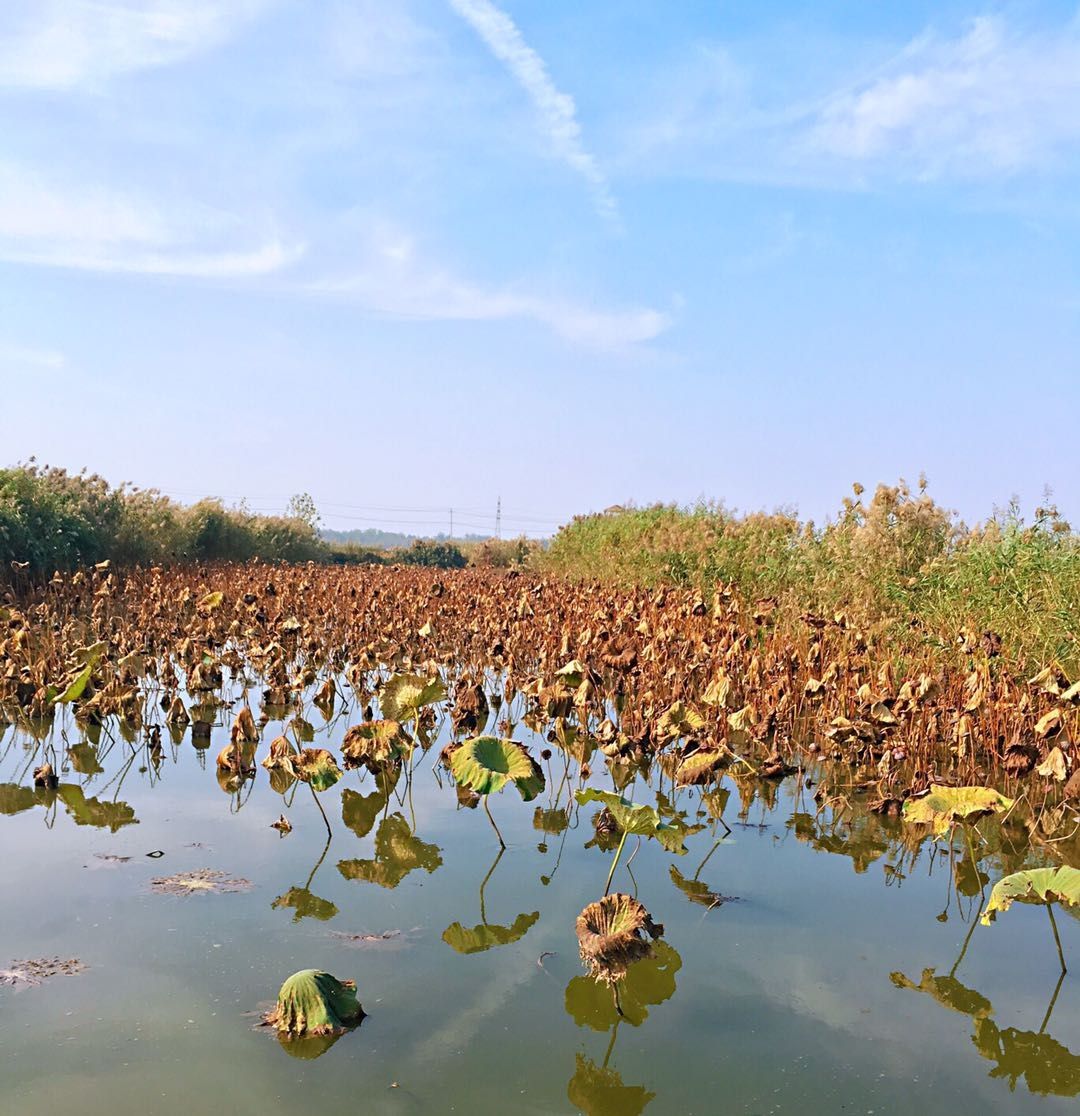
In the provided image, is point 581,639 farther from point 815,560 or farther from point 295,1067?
point 295,1067

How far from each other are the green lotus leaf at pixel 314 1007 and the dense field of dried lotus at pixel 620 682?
2.42 meters

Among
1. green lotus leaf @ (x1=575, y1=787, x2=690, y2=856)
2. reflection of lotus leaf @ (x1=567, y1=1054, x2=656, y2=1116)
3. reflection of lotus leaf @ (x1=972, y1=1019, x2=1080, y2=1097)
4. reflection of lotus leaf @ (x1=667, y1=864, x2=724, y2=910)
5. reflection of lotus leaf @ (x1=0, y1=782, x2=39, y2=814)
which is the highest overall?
green lotus leaf @ (x1=575, y1=787, x2=690, y2=856)

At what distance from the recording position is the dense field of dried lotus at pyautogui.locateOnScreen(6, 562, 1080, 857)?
6.07 m

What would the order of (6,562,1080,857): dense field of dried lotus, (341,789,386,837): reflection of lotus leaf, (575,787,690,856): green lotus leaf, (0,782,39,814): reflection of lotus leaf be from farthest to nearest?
(6,562,1080,857): dense field of dried lotus, (0,782,39,814): reflection of lotus leaf, (341,789,386,837): reflection of lotus leaf, (575,787,690,856): green lotus leaf

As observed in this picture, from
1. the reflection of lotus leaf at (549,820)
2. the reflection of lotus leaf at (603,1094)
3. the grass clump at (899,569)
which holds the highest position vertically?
the grass clump at (899,569)

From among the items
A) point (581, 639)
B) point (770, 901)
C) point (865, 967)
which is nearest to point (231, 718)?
point (581, 639)

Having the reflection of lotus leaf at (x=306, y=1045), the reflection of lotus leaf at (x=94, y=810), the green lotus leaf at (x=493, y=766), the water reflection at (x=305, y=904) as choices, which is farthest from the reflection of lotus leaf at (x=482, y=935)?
the reflection of lotus leaf at (x=94, y=810)

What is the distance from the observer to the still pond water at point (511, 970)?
3.01 meters

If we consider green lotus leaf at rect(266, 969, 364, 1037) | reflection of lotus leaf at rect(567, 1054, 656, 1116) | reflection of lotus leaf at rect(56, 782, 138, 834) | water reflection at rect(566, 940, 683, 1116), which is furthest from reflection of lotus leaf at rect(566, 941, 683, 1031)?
reflection of lotus leaf at rect(56, 782, 138, 834)

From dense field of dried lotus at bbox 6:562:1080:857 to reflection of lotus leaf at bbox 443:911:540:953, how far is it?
1.44 m

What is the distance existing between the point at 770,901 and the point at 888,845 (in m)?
1.13

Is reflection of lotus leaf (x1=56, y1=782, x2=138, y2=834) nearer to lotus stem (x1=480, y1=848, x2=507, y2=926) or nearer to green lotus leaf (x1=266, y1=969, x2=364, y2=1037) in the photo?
lotus stem (x1=480, y1=848, x2=507, y2=926)

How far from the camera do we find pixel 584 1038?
10.7 feet

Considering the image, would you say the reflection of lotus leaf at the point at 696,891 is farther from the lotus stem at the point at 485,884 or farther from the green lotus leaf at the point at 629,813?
the lotus stem at the point at 485,884
